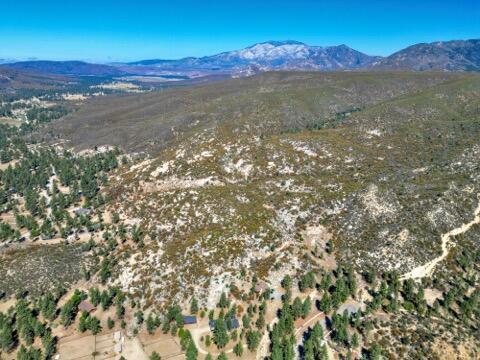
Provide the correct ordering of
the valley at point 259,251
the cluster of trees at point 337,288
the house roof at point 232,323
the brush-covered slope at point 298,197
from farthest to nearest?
the brush-covered slope at point 298,197, the cluster of trees at point 337,288, the house roof at point 232,323, the valley at point 259,251

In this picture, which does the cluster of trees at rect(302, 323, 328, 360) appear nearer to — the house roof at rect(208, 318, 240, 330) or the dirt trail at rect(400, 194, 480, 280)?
the house roof at rect(208, 318, 240, 330)

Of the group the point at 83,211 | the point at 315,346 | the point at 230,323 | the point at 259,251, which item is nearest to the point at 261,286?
the point at 259,251

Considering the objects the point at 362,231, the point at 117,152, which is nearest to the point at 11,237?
the point at 117,152

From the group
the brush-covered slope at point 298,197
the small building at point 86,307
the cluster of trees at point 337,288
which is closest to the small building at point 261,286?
the brush-covered slope at point 298,197

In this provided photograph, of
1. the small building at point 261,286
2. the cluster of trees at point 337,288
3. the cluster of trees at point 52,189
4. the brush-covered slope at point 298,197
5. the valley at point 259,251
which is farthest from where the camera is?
the cluster of trees at point 52,189

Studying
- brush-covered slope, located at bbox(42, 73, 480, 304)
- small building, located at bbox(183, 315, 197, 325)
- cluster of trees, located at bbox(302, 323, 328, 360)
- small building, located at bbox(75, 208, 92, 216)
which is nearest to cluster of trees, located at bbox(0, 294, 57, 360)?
brush-covered slope, located at bbox(42, 73, 480, 304)

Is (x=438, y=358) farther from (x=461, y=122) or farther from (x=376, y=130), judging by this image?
(x=461, y=122)

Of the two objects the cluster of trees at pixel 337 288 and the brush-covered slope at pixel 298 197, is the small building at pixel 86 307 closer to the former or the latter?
the brush-covered slope at pixel 298 197
